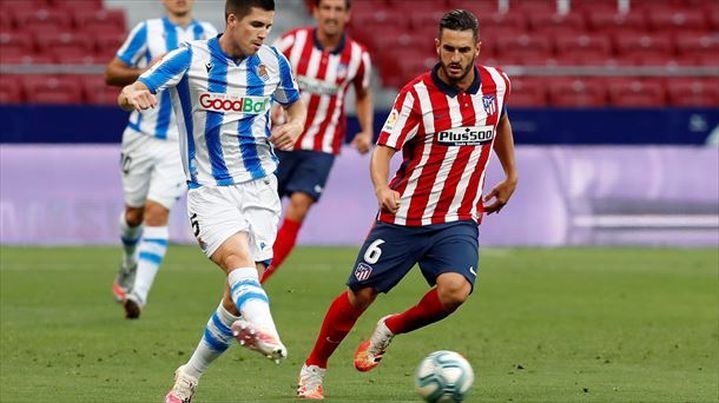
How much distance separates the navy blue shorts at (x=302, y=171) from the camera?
1273 cm

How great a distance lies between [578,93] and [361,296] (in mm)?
14506

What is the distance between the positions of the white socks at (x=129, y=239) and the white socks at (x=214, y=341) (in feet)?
15.4

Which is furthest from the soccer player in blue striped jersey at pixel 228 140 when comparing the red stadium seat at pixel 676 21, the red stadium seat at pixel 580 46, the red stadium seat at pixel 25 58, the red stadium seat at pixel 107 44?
the red stadium seat at pixel 676 21

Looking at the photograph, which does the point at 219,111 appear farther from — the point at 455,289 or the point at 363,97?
the point at 363,97

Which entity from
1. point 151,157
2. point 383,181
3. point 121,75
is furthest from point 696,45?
point 383,181

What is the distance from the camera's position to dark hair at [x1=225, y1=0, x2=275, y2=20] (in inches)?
305

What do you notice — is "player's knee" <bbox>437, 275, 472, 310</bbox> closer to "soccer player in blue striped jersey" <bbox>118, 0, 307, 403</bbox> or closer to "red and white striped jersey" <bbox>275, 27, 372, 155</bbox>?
"soccer player in blue striped jersey" <bbox>118, 0, 307, 403</bbox>

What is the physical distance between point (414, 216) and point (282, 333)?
283 centimetres

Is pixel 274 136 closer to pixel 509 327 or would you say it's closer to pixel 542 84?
pixel 509 327

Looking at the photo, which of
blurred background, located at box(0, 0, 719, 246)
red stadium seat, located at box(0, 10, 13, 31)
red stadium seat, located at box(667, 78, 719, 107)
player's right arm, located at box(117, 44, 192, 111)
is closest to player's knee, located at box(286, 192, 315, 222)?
player's right arm, located at box(117, 44, 192, 111)

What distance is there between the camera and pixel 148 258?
11.6 m

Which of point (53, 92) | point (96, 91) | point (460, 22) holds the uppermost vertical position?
point (460, 22)

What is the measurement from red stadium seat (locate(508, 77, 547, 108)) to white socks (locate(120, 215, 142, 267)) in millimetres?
10413

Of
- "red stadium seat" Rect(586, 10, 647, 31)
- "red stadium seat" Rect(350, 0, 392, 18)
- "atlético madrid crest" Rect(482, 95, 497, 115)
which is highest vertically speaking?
"atlético madrid crest" Rect(482, 95, 497, 115)
